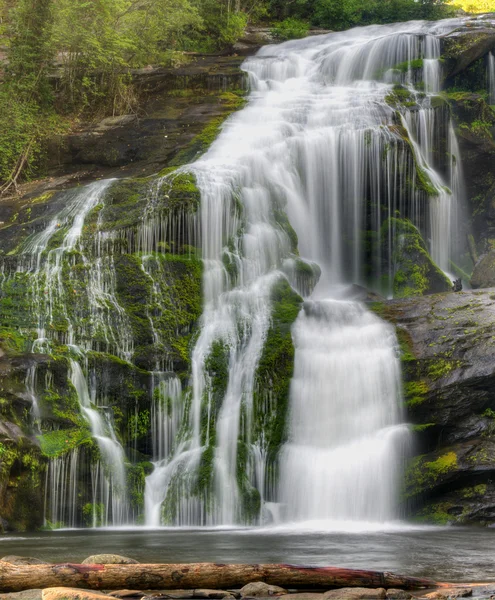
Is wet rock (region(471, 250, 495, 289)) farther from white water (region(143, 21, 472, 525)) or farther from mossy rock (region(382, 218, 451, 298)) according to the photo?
white water (region(143, 21, 472, 525))

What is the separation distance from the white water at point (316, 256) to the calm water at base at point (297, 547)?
1291mm

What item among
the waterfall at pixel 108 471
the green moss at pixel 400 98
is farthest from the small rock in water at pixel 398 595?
the green moss at pixel 400 98

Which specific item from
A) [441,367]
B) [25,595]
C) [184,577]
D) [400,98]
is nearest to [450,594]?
[184,577]

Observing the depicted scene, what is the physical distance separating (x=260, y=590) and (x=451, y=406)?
30.1 feet

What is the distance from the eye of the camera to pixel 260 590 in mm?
6629

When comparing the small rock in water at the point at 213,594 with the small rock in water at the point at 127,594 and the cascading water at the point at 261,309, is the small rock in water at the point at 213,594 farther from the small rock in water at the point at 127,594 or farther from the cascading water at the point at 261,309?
the cascading water at the point at 261,309

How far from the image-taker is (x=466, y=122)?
81.5ft

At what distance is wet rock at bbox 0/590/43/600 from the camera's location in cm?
618

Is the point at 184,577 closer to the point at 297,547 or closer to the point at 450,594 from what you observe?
the point at 450,594

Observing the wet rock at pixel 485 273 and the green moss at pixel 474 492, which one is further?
the wet rock at pixel 485 273

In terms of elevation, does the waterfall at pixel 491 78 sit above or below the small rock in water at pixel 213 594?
above

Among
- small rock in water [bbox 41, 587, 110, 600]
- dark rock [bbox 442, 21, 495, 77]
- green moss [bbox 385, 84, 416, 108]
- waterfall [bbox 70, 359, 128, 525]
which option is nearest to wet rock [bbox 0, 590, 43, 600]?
small rock in water [bbox 41, 587, 110, 600]

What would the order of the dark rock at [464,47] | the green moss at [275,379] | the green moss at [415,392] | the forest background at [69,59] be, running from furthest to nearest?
the dark rock at [464,47], the forest background at [69,59], the green moss at [275,379], the green moss at [415,392]

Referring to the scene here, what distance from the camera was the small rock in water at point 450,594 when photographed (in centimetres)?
661
